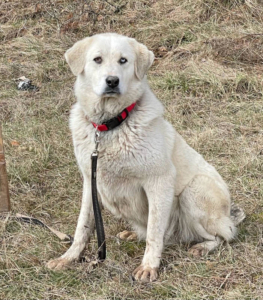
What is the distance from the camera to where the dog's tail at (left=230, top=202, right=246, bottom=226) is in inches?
152

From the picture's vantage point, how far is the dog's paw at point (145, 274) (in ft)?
10.6

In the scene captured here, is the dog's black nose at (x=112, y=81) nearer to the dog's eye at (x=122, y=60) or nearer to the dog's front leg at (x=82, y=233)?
the dog's eye at (x=122, y=60)

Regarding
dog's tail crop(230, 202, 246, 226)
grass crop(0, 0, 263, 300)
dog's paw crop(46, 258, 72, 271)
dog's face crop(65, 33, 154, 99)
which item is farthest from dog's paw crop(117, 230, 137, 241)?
dog's face crop(65, 33, 154, 99)

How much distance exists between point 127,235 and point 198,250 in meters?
0.61

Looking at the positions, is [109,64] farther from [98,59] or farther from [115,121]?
[115,121]

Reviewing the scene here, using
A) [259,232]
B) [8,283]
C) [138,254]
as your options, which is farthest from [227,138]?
[8,283]

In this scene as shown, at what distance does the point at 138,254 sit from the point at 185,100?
308 cm

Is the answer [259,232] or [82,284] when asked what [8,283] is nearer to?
[82,284]

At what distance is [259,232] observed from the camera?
381 cm

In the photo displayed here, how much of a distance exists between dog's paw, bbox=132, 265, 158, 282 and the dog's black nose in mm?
1203

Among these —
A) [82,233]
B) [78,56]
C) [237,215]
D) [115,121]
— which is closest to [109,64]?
[78,56]

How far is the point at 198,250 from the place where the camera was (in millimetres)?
3592

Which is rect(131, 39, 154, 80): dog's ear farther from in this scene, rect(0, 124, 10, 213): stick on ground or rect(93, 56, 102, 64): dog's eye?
rect(0, 124, 10, 213): stick on ground

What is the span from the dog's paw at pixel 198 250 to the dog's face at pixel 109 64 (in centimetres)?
123
